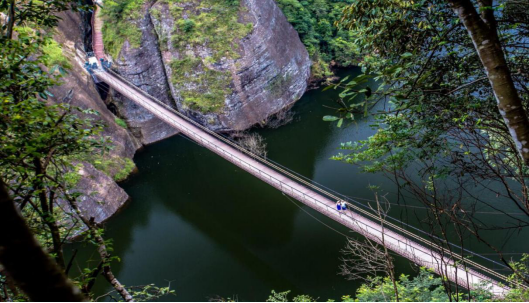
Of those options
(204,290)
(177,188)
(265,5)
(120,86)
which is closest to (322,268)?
(204,290)

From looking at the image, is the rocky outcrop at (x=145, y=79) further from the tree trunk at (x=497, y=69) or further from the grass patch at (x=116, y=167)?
the tree trunk at (x=497, y=69)

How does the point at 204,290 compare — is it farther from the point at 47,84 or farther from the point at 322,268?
the point at 47,84

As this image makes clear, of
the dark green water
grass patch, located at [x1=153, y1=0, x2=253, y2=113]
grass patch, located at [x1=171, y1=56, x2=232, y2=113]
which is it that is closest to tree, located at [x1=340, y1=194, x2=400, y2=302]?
the dark green water

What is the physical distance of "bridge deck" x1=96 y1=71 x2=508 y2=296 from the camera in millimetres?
6574

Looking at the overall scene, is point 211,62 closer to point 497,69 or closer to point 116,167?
point 116,167

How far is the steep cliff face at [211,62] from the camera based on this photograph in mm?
16219

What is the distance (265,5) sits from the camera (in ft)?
56.9

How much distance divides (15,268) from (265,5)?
59.2ft

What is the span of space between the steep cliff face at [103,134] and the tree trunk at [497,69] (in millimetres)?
9916

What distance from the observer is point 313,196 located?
32.2 ft

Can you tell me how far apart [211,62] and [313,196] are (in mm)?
9164

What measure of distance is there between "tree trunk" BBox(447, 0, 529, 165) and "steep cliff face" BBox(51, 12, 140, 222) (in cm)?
992

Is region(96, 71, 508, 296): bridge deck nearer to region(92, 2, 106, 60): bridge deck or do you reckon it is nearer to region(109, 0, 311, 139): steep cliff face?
region(109, 0, 311, 139): steep cliff face

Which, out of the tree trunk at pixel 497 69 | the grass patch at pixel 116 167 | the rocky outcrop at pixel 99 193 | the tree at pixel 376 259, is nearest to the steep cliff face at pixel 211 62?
the grass patch at pixel 116 167
